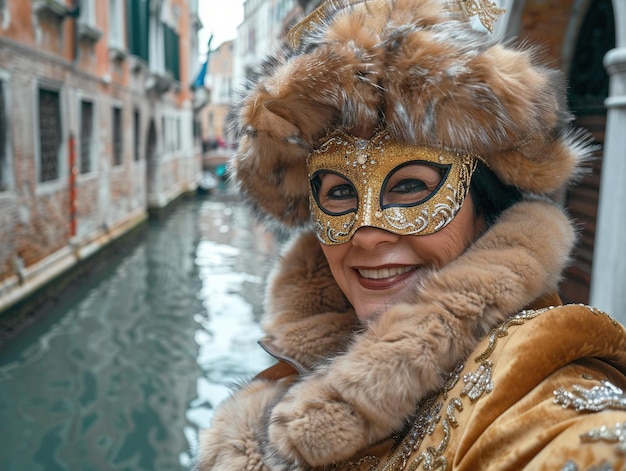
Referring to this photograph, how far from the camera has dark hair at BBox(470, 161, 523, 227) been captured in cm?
115

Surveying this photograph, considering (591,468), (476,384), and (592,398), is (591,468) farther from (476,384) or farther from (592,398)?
(476,384)

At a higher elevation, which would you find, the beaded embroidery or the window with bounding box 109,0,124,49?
the window with bounding box 109,0,124,49

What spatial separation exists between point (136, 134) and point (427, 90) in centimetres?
1406

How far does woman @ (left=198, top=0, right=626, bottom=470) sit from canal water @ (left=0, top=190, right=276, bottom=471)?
1.72m

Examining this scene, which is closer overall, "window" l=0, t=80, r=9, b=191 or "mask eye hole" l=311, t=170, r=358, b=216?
"mask eye hole" l=311, t=170, r=358, b=216

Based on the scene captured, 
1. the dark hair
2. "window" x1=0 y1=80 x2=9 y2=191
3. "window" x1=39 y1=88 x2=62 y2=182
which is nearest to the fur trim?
the dark hair

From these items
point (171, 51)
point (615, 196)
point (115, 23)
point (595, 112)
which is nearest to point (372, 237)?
point (615, 196)

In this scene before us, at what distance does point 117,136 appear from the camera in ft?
40.2

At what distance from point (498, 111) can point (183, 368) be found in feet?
15.1

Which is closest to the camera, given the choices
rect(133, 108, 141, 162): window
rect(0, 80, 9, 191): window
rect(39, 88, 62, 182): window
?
rect(0, 80, 9, 191): window

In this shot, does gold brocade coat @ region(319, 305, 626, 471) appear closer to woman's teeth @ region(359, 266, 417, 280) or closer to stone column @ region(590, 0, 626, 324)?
woman's teeth @ region(359, 266, 417, 280)

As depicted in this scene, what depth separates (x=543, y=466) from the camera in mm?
678

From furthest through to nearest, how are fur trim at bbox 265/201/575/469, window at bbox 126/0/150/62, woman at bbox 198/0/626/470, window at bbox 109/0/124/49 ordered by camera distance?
window at bbox 126/0/150/62, window at bbox 109/0/124/49, fur trim at bbox 265/201/575/469, woman at bbox 198/0/626/470

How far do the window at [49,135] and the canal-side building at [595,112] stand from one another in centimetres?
599
